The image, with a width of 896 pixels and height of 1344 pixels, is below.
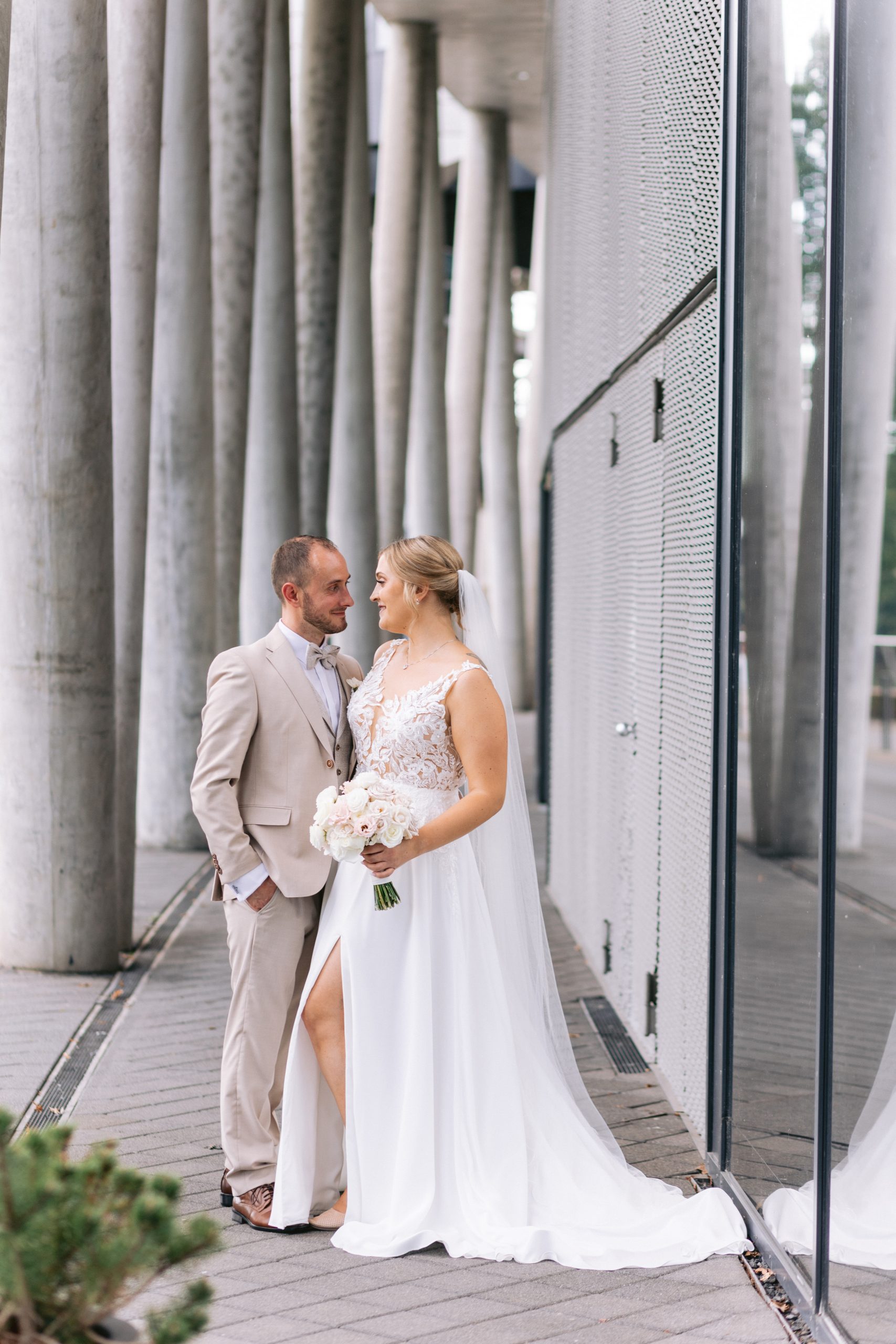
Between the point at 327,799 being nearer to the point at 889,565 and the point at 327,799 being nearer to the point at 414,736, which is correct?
the point at 414,736

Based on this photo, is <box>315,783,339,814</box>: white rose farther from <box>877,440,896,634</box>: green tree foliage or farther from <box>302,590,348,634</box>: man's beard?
<box>877,440,896,634</box>: green tree foliage

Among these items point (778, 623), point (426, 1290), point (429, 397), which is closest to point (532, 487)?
point (429, 397)

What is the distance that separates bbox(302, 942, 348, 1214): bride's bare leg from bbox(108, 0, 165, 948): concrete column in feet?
14.4

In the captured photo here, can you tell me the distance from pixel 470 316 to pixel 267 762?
23.7 meters

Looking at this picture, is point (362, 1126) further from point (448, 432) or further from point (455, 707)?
point (448, 432)

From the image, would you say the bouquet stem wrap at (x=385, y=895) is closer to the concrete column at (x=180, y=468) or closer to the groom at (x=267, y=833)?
the groom at (x=267, y=833)

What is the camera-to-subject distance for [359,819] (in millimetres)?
3611

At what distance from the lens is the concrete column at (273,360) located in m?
13.5

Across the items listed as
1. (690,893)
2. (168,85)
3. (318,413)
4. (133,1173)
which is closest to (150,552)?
(168,85)

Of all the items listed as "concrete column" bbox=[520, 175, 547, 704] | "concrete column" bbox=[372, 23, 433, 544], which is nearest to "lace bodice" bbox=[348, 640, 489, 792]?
"concrete column" bbox=[372, 23, 433, 544]

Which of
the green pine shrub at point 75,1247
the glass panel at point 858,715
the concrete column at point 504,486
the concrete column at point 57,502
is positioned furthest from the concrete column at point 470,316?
the green pine shrub at point 75,1247

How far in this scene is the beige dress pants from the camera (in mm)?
4055

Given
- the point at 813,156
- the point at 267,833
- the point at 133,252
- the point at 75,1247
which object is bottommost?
the point at 75,1247

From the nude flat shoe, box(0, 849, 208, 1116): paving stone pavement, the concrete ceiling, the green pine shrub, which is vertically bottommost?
box(0, 849, 208, 1116): paving stone pavement
